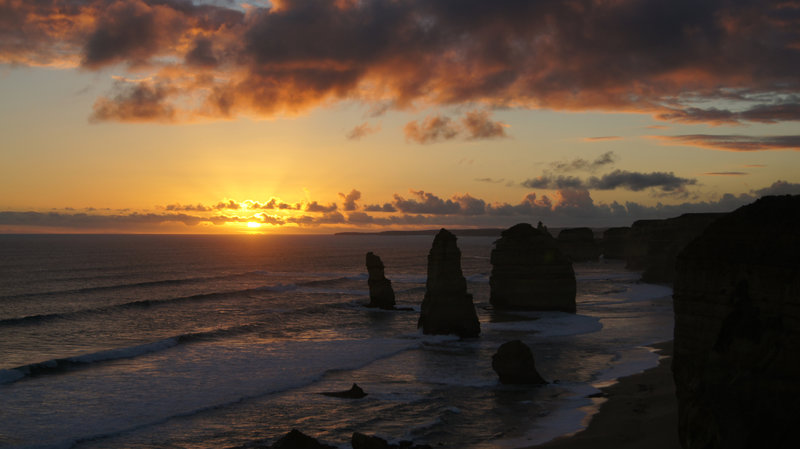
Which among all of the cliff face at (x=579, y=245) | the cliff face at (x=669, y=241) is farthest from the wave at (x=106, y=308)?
the cliff face at (x=579, y=245)

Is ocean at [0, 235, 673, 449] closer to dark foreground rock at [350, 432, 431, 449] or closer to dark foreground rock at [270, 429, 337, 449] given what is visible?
dark foreground rock at [350, 432, 431, 449]

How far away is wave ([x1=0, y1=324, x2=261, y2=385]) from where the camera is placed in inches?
1261

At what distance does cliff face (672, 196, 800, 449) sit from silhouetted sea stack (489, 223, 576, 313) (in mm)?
36594

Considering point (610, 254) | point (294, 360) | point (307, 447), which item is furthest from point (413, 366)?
point (610, 254)

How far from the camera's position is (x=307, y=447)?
750 inches

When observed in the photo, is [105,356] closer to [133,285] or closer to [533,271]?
[533,271]

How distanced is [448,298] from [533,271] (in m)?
13.1

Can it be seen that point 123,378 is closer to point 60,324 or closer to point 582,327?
point 60,324

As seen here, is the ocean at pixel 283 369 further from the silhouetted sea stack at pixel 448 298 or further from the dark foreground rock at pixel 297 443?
the dark foreground rock at pixel 297 443

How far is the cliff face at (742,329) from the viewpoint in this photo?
484 inches

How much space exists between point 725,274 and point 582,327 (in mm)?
32513

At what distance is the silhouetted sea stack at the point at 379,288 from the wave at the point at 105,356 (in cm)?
1479

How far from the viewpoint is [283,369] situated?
109 feet

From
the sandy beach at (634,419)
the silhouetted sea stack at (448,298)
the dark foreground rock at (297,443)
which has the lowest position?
the sandy beach at (634,419)
